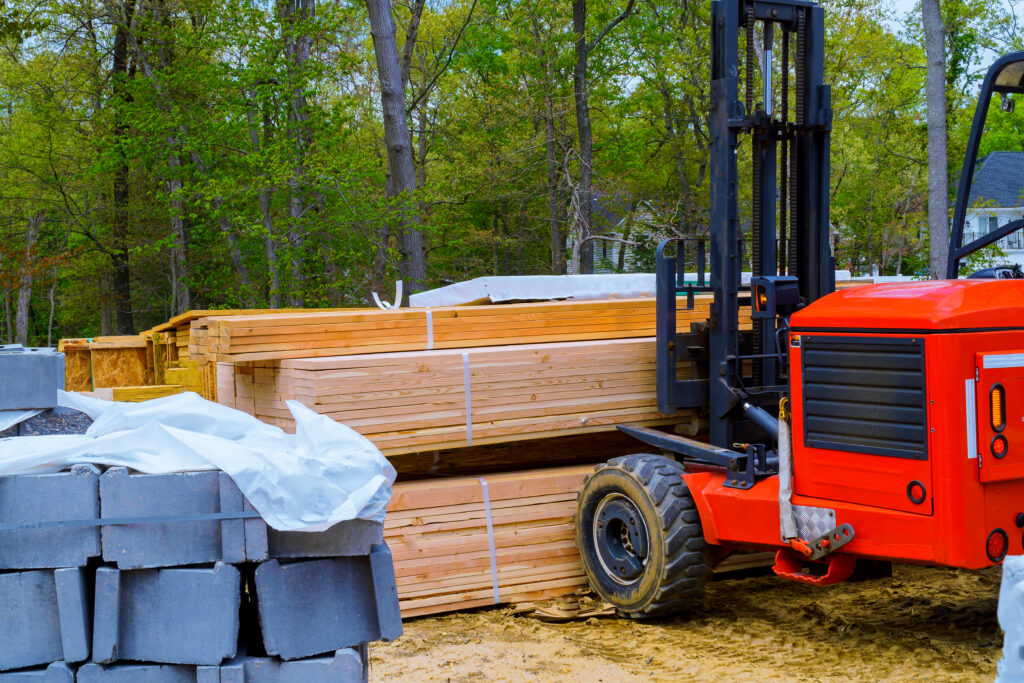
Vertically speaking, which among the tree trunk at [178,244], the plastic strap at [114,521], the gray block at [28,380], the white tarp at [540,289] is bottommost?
the plastic strap at [114,521]

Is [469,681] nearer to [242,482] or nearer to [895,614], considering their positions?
[242,482]

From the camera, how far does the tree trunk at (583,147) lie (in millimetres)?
23531

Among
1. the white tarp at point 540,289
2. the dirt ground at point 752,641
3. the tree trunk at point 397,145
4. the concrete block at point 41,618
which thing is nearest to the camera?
the concrete block at point 41,618

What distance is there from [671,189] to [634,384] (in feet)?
84.0

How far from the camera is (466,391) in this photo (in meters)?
7.21

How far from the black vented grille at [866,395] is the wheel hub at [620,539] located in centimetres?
144

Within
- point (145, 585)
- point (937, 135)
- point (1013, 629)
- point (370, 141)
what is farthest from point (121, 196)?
point (1013, 629)

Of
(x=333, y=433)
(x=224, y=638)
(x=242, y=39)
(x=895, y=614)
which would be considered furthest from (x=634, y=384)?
(x=242, y=39)

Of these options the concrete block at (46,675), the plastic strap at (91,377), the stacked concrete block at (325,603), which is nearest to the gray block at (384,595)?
the stacked concrete block at (325,603)

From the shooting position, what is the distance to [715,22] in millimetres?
7055

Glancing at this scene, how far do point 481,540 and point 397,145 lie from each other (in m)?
10.9

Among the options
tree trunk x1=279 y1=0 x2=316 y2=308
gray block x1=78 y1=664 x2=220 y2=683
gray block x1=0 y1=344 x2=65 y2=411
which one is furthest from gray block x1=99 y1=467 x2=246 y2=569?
tree trunk x1=279 y1=0 x2=316 y2=308

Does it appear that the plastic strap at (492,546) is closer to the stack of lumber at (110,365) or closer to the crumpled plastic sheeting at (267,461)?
the crumpled plastic sheeting at (267,461)

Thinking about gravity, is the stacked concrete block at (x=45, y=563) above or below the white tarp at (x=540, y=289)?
Answer: below
